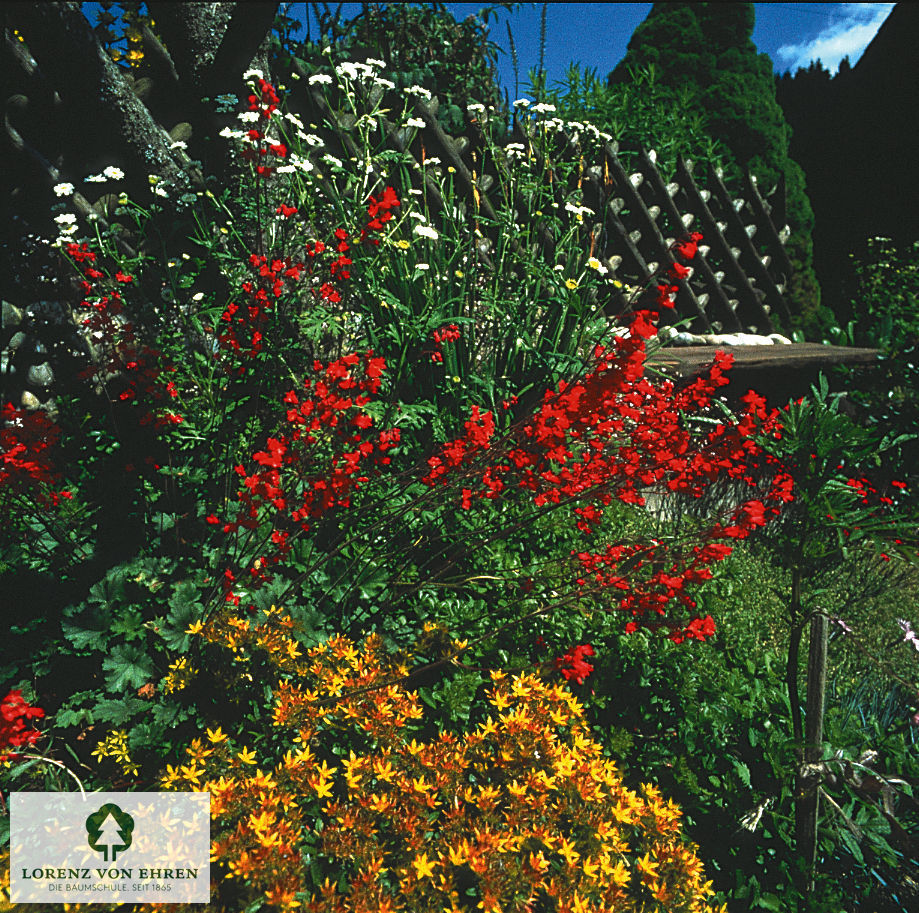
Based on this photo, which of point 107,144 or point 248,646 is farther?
point 107,144

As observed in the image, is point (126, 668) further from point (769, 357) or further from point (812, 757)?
point (769, 357)

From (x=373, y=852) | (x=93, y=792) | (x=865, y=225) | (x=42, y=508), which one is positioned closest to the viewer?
(x=373, y=852)

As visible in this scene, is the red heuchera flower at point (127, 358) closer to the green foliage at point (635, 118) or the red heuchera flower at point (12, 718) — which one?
the red heuchera flower at point (12, 718)

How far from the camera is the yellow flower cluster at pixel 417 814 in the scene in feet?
4.01

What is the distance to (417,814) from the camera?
1.34 meters

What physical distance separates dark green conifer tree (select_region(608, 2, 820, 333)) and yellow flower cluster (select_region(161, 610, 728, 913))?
6.50 m

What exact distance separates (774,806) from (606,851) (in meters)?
0.56

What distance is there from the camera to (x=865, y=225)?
8953 millimetres

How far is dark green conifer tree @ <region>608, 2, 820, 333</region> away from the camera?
6.81m

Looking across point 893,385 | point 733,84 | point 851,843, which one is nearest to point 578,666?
point 851,843

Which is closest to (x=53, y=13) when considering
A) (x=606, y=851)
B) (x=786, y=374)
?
(x=606, y=851)

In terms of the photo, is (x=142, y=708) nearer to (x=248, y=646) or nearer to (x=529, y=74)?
(x=248, y=646)

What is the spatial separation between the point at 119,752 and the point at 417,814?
2.39 feet

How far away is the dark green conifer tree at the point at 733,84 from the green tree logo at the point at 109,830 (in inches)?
279
